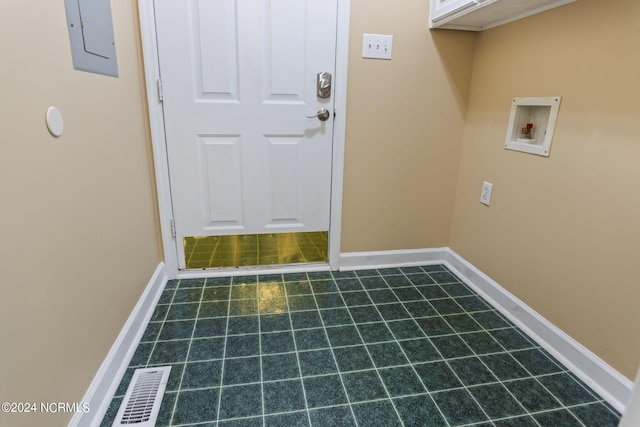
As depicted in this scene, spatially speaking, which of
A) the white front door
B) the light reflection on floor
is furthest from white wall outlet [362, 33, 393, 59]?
the light reflection on floor

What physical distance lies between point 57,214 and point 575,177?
1809mm

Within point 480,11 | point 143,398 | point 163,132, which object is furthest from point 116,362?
point 480,11

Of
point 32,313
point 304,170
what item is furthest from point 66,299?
point 304,170

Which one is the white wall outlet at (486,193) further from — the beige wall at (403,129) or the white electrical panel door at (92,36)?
the white electrical panel door at (92,36)

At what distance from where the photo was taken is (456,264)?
225 cm

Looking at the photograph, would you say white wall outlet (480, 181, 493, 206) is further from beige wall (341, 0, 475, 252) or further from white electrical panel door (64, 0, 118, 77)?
white electrical panel door (64, 0, 118, 77)

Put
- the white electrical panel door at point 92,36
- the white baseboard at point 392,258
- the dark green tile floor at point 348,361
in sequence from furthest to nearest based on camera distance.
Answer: the white baseboard at point 392,258
the dark green tile floor at point 348,361
the white electrical panel door at point 92,36

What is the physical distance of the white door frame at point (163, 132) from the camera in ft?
5.66

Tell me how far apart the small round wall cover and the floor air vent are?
897 millimetres

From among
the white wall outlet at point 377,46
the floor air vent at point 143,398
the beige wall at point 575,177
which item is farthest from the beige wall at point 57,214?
the beige wall at point 575,177

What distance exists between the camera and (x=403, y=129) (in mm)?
2076

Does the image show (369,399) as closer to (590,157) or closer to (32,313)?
(32,313)

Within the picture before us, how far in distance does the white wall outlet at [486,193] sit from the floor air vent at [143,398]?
5.71 feet

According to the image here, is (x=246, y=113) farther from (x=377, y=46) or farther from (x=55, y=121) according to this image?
(x=55, y=121)
